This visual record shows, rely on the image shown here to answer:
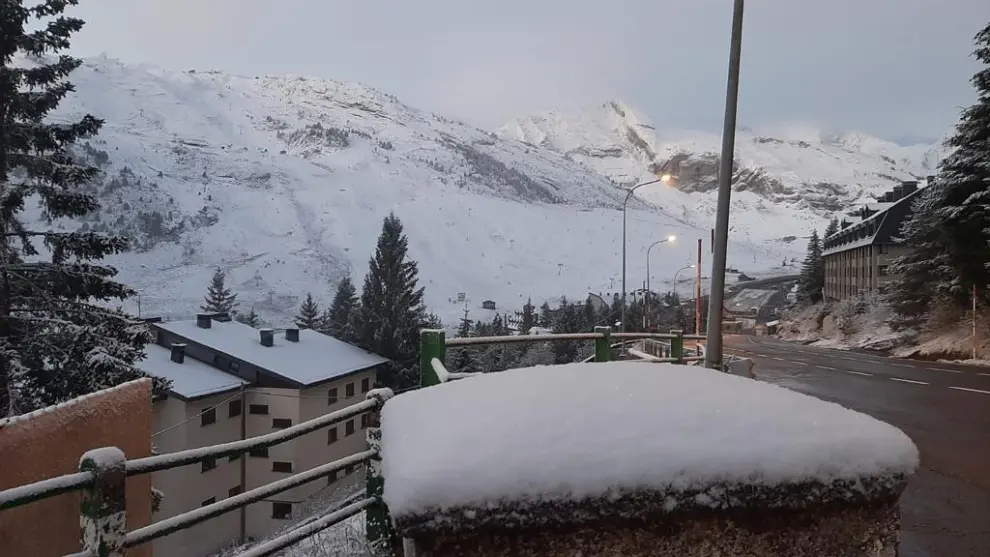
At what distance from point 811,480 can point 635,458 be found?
2.40 feet

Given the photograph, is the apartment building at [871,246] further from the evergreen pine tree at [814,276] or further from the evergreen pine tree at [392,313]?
the evergreen pine tree at [392,313]

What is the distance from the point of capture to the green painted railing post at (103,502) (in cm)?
222

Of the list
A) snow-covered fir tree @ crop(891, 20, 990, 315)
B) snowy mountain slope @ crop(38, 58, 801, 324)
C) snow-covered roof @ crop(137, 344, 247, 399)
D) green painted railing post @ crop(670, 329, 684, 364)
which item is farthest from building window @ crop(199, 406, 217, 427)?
snowy mountain slope @ crop(38, 58, 801, 324)

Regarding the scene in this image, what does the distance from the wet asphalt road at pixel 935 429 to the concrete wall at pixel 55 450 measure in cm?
562

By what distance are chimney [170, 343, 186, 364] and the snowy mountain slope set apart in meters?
53.7

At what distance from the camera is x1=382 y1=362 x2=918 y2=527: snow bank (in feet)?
7.25

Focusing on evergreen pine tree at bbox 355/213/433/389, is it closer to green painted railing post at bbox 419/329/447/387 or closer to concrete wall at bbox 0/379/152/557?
green painted railing post at bbox 419/329/447/387

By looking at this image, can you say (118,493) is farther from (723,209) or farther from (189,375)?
(189,375)

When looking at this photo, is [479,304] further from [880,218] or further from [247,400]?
[247,400]

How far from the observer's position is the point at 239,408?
31000 mm

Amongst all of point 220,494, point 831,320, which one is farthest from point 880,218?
point 220,494

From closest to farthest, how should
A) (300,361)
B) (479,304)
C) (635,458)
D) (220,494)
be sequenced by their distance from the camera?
1. (635,458)
2. (220,494)
3. (300,361)
4. (479,304)

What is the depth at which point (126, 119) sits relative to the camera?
180 meters

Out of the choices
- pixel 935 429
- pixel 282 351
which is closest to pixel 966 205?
pixel 935 429
